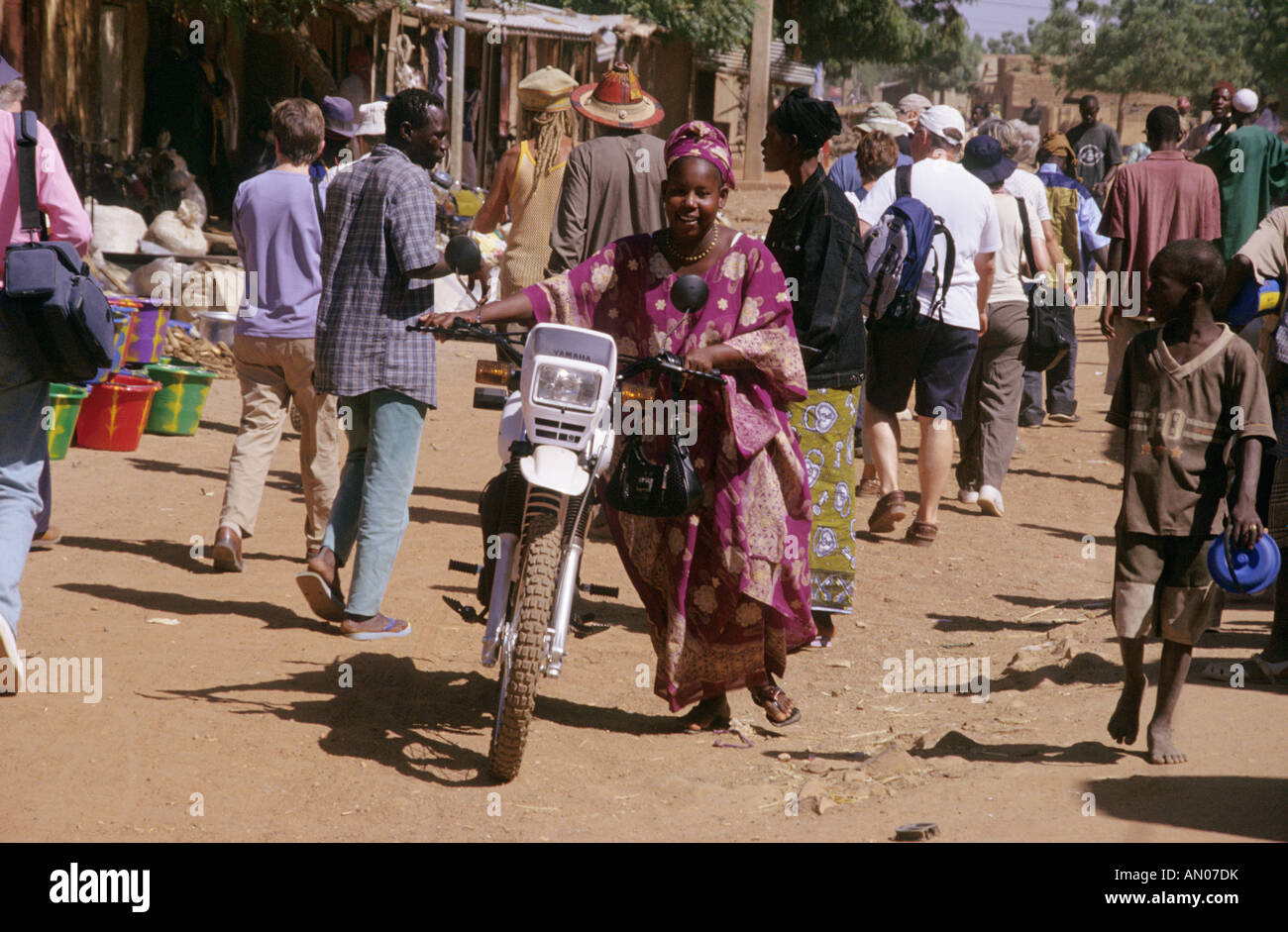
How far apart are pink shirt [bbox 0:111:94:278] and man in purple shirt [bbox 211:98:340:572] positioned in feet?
4.77

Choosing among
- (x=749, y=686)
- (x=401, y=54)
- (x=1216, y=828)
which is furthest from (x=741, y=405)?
(x=401, y=54)

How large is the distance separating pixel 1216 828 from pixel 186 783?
2862 millimetres

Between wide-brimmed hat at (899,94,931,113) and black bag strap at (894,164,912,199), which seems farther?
wide-brimmed hat at (899,94,931,113)

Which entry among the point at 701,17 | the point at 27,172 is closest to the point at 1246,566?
the point at 27,172

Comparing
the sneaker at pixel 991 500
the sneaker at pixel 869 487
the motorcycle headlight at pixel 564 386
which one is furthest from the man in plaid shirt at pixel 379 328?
the sneaker at pixel 991 500

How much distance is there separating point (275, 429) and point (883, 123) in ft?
13.6

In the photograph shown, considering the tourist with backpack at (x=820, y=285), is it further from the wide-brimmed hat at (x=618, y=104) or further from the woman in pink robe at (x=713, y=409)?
the wide-brimmed hat at (x=618, y=104)

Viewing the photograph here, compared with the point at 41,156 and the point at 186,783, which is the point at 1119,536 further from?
the point at 41,156

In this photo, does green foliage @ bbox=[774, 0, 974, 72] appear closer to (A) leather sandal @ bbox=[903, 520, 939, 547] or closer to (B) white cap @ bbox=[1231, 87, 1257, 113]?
(B) white cap @ bbox=[1231, 87, 1257, 113]

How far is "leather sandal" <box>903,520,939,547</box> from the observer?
8031 mm

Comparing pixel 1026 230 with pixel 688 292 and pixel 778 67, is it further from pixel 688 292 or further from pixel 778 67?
pixel 778 67

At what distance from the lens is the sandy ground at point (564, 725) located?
3.96 metres

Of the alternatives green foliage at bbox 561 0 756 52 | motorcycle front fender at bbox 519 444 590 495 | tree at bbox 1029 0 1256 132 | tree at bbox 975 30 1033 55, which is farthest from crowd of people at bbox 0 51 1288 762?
tree at bbox 975 30 1033 55

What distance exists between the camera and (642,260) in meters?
4.46
